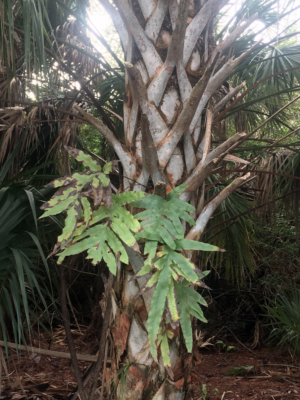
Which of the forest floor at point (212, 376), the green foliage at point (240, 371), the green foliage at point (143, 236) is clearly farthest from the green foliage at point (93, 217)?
the green foliage at point (240, 371)

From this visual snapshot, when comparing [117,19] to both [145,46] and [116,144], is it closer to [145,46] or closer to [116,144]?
[145,46]

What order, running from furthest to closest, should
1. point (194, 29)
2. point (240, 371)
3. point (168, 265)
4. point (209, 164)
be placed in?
1. point (240, 371)
2. point (194, 29)
3. point (209, 164)
4. point (168, 265)

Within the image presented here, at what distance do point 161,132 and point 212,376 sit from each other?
8.77ft

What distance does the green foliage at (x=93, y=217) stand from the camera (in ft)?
2.61

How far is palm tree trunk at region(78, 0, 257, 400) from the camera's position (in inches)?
38.8

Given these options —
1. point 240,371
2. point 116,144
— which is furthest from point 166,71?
point 240,371

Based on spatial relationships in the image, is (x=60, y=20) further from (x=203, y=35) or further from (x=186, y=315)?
(x=186, y=315)

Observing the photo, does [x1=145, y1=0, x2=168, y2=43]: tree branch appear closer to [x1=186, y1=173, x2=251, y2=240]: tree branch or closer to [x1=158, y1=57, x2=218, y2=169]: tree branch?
[x1=158, y1=57, x2=218, y2=169]: tree branch

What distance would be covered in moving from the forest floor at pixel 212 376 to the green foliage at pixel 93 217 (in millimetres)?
1134

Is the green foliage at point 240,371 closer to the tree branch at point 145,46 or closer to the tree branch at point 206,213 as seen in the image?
the tree branch at point 206,213

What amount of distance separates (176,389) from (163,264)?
0.43 metres

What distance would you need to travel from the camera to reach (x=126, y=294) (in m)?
1.04

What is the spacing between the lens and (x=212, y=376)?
302cm

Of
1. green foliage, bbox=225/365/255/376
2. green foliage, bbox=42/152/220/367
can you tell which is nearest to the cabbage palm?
green foliage, bbox=42/152/220/367
